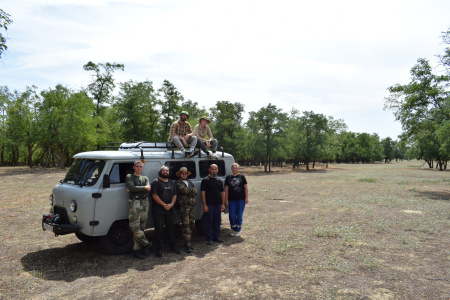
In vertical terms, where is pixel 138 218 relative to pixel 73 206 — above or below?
below

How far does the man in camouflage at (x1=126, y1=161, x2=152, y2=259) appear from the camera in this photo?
265 inches

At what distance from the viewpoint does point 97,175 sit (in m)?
6.81

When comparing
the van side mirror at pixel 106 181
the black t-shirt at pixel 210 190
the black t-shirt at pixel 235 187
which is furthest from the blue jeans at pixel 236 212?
the van side mirror at pixel 106 181

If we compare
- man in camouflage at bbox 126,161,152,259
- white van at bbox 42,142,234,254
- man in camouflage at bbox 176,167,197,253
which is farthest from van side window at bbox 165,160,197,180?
man in camouflage at bbox 126,161,152,259

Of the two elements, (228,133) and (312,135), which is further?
(312,135)

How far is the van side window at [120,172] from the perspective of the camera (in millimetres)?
6908

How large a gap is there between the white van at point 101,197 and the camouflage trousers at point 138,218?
0.34 meters

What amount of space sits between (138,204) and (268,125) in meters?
42.5

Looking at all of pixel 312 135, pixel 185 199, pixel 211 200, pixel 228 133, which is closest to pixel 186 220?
pixel 185 199

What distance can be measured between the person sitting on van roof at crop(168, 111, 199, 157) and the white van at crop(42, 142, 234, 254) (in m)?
0.39

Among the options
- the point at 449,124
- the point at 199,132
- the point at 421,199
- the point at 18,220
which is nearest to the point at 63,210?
the point at 199,132

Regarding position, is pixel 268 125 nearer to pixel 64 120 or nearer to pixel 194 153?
pixel 64 120

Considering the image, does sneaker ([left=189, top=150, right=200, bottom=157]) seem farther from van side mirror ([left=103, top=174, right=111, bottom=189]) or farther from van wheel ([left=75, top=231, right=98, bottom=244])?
van wheel ([left=75, top=231, right=98, bottom=244])

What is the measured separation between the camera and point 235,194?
345 inches
